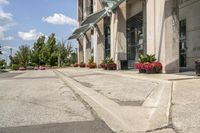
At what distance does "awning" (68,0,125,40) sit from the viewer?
40959 mm

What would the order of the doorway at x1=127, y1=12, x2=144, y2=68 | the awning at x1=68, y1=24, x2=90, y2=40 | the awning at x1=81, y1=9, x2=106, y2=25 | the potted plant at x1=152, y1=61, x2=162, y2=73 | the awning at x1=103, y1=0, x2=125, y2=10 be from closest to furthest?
the potted plant at x1=152, y1=61, x2=162, y2=73, the awning at x1=103, y1=0, x2=125, y2=10, the doorway at x1=127, y1=12, x2=144, y2=68, the awning at x1=81, y1=9, x2=106, y2=25, the awning at x1=68, y1=24, x2=90, y2=40

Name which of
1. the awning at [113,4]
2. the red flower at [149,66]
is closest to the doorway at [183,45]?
the red flower at [149,66]

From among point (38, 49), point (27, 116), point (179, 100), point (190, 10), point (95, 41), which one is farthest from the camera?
point (38, 49)

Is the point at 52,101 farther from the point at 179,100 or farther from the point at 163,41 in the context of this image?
the point at 163,41

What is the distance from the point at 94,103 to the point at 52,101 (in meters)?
1.57

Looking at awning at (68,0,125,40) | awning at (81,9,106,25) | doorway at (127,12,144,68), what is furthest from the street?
awning at (81,9,106,25)

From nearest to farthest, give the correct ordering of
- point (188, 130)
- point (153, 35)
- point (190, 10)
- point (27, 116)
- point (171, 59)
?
point (188, 130) < point (27, 116) < point (171, 59) < point (153, 35) < point (190, 10)

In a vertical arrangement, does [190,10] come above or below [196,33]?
above

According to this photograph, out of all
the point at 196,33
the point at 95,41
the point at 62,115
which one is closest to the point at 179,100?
the point at 62,115

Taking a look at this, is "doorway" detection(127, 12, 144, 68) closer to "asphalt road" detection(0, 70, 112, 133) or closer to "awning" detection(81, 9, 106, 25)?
"awning" detection(81, 9, 106, 25)

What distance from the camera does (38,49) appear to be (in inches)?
4031

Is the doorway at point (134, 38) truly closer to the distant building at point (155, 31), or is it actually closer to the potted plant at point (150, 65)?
the distant building at point (155, 31)

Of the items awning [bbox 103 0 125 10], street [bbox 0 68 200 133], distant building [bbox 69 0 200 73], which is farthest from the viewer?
awning [bbox 103 0 125 10]

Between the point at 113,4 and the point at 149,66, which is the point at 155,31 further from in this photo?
the point at 113,4
